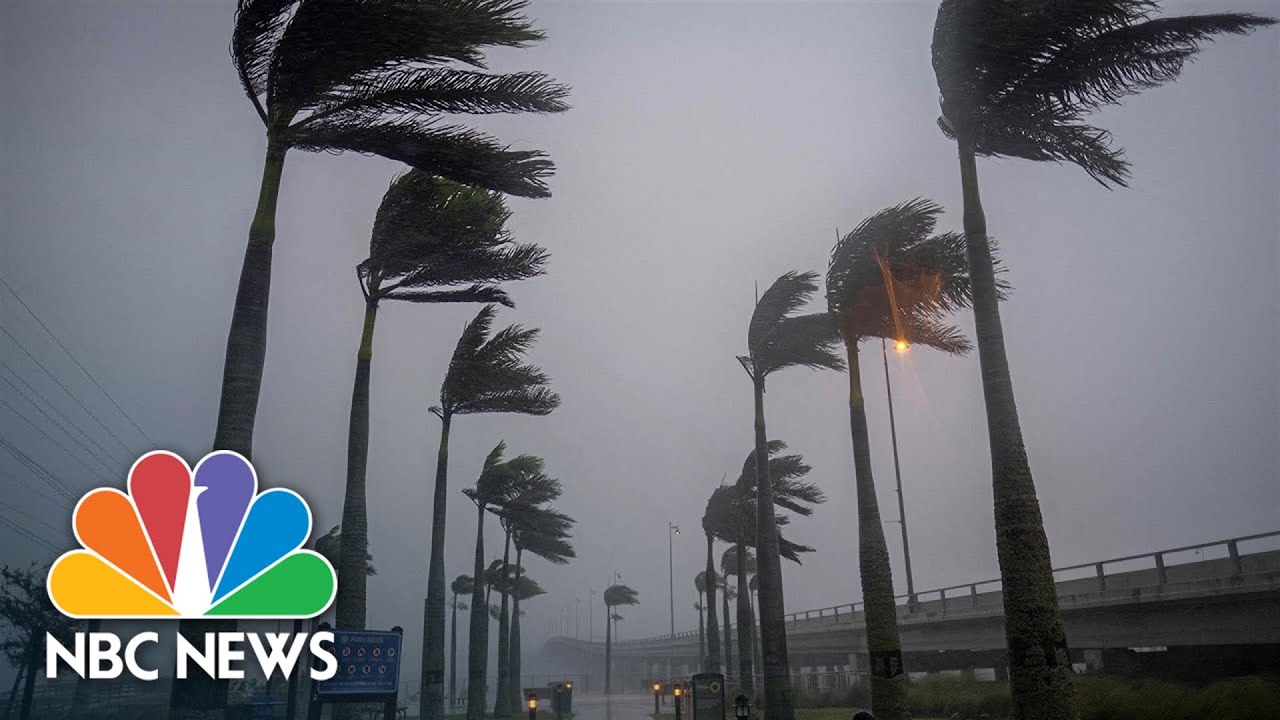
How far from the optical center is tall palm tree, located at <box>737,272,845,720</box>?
21.8 meters

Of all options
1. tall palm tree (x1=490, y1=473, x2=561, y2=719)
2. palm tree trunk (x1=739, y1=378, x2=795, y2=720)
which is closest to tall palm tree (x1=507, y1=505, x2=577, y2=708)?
tall palm tree (x1=490, y1=473, x2=561, y2=719)

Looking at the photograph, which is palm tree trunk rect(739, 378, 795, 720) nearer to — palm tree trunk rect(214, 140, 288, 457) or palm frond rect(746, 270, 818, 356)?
palm frond rect(746, 270, 818, 356)

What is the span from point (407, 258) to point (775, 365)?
10839 mm

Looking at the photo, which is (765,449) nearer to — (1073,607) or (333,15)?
(1073,607)

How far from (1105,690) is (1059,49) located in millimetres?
13976

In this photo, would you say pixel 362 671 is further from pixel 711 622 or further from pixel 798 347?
pixel 711 622

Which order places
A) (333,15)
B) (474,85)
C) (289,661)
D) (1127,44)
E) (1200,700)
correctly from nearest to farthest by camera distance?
(289,661)
(333,15)
(1127,44)
(474,85)
(1200,700)

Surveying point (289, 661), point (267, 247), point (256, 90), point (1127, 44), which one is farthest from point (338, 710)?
point (1127, 44)

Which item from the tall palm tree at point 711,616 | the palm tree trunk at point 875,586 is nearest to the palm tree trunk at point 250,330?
the palm tree trunk at point 875,586

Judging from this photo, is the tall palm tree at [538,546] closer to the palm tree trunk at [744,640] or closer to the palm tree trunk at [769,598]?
the palm tree trunk at [744,640]

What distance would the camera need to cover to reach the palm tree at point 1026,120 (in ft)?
34.8

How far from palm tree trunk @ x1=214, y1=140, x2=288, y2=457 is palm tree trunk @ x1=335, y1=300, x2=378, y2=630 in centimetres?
614

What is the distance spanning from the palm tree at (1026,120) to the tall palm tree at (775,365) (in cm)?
853

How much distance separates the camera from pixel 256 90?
454 inches
